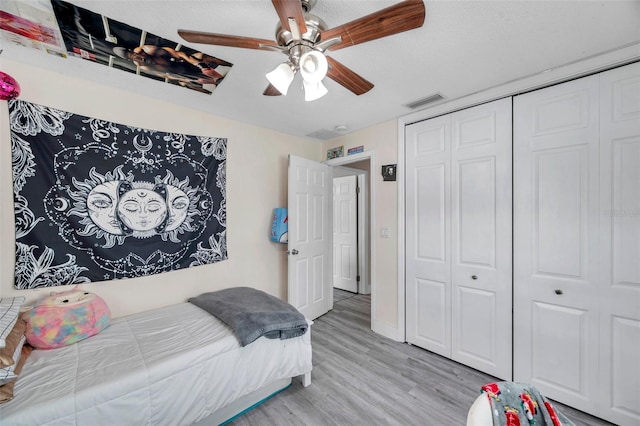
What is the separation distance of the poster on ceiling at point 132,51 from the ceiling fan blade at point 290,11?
0.89 metres

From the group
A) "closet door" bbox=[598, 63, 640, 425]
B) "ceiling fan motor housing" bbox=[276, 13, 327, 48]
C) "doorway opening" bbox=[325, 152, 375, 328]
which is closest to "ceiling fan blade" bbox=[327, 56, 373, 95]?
"ceiling fan motor housing" bbox=[276, 13, 327, 48]

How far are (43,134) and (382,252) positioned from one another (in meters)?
3.04

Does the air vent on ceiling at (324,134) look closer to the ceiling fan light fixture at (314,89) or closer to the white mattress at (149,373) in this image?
the ceiling fan light fixture at (314,89)

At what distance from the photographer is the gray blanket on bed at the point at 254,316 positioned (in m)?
1.69

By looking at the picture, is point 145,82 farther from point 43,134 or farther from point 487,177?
point 487,177

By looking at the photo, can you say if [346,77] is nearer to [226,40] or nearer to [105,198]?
[226,40]

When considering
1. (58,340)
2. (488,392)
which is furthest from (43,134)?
(488,392)

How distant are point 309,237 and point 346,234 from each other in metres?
1.54

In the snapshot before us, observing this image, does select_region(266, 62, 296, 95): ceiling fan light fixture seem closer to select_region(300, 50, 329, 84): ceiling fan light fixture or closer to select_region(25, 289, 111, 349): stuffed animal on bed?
select_region(300, 50, 329, 84): ceiling fan light fixture

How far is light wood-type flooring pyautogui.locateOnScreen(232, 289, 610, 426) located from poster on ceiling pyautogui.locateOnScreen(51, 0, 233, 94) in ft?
8.07

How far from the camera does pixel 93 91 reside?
1896 mm

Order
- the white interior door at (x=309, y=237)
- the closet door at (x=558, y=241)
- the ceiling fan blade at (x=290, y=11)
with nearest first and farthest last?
1. the ceiling fan blade at (x=290, y=11)
2. the closet door at (x=558, y=241)
3. the white interior door at (x=309, y=237)

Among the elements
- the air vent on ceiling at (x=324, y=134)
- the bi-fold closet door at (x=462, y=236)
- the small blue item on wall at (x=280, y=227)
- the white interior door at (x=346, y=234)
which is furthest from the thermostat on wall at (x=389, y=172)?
the white interior door at (x=346, y=234)

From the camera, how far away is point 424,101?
2.25 m
